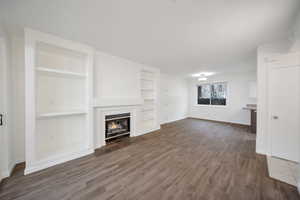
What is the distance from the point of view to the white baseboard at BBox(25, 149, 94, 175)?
2.07m

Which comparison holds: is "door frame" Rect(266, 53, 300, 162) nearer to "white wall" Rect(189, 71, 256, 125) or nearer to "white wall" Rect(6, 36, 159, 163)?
"white wall" Rect(189, 71, 256, 125)

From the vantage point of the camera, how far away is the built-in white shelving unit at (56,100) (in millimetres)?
2082

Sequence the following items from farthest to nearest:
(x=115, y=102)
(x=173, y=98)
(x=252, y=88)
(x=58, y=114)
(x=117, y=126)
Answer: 1. (x=173, y=98)
2. (x=252, y=88)
3. (x=117, y=126)
4. (x=115, y=102)
5. (x=58, y=114)

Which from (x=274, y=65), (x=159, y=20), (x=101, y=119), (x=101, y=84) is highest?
(x=159, y=20)

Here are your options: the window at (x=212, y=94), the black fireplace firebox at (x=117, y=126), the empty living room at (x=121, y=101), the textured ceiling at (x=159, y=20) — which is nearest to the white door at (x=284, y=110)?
the empty living room at (x=121, y=101)

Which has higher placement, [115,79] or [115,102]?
Result: [115,79]

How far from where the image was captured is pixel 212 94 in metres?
6.80

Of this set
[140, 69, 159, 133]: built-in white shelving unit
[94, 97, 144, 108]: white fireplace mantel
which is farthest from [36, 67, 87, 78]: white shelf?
[140, 69, 159, 133]: built-in white shelving unit

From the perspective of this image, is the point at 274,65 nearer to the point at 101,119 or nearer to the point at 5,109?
the point at 101,119

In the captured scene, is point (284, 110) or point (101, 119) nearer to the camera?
point (284, 110)

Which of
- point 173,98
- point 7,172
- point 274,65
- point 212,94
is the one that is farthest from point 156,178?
point 212,94

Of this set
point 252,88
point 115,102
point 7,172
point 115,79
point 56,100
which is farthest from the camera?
point 252,88

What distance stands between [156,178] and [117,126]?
2.27 metres

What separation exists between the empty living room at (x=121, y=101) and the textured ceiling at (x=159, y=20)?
0.02 meters
